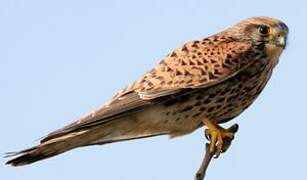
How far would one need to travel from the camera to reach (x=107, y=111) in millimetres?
7551

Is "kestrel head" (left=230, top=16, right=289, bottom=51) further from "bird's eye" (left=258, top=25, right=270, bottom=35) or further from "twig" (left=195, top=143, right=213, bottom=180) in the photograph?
"twig" (left=195, top=143, right=213, bottom=180)

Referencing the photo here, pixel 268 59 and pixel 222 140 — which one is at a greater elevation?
pixel 268 59

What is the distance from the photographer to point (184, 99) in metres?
7.86

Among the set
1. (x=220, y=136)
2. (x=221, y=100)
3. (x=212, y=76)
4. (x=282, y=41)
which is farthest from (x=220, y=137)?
(x=282, y=41)

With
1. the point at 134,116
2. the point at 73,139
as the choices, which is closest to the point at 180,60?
the point at 134,116

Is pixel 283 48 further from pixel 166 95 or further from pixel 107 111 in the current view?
pixel 107 111

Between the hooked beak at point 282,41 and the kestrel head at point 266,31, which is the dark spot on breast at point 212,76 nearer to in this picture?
the kestrel head at point 266,31

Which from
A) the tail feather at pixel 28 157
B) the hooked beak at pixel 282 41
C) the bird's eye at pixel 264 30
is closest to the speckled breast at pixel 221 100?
the hooked beak at pixel 282 41

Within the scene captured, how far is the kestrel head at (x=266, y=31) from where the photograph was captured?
8.53 m

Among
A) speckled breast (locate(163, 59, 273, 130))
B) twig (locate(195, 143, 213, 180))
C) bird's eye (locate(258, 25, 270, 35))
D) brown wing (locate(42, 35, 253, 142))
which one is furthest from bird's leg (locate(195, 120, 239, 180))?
bird's eye (locate(258, 25, 270, 35))

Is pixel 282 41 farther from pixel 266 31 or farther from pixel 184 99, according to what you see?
pixel 184 99

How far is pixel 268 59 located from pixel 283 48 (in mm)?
337

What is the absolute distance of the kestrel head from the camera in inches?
336

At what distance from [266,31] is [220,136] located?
1609 mm
